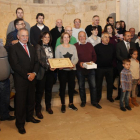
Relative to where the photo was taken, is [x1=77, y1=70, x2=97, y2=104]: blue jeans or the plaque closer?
the plaque

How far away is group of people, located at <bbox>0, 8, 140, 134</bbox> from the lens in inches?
132

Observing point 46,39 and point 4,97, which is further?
point 46,39

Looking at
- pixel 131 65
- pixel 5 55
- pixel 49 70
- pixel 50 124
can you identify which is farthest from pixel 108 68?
pixel 5 55

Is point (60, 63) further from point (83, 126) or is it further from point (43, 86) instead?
point (83, 126)

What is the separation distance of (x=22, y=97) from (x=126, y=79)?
238cm

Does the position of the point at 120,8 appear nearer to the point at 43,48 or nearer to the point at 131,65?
the point at 131,65

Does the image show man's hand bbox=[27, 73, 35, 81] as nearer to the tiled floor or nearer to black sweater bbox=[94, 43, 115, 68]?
the tiled floor

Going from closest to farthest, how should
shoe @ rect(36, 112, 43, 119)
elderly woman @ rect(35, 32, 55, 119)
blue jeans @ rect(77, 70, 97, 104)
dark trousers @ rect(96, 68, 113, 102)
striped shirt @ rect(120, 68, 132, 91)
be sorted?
elderly woman @ rect(35, 32, 55, 119) < shoe @ rect(36, 112, 43, 119) < striped shirt @ rect(120, 68, 132, 91) < blue jeans @ rect(77, 70, 97, 104) < dark trousers @ rect(96, 68, 113, 102)

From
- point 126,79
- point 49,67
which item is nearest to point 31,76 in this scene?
point 49,67

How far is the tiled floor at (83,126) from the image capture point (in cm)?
325

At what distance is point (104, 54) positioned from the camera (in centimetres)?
455

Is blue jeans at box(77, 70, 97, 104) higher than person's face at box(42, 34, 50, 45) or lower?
lower

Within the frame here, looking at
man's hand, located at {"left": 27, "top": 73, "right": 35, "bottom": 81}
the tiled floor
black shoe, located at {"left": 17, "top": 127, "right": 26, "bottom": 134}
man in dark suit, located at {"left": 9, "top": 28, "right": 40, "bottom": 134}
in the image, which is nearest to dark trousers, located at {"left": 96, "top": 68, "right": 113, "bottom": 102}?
the tiled floor

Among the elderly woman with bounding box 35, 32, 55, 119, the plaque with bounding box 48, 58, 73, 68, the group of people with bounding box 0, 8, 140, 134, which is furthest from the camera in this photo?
the elderly woman with bounding box 35, 32, 55, 119
